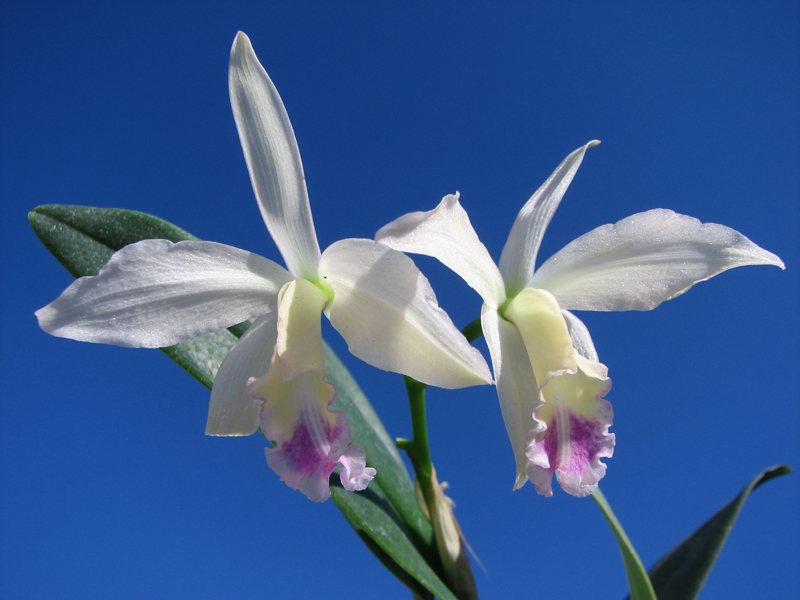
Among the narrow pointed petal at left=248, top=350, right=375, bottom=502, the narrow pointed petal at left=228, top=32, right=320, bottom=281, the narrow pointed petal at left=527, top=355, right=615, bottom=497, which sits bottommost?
the narrow pointed petal at left=527, top=355, right=615, bottom=497

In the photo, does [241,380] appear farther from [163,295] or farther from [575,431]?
[575,431]

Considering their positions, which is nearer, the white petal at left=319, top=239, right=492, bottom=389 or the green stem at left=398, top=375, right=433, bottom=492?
the white petal at left=319, top=239, right=492, bottom=389

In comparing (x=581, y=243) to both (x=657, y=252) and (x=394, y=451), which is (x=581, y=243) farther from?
(x=394, y=451)

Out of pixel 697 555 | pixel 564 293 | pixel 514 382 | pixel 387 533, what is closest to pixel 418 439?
pixel 387 533

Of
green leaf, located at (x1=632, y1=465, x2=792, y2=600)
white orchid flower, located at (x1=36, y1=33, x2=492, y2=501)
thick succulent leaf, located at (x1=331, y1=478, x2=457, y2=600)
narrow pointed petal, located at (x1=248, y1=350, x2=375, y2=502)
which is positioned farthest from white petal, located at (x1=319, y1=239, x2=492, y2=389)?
green leaf, located at (x1=632, y1=465, x2=792, y2=600)

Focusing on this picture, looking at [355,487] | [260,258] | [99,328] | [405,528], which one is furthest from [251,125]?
[405,528]

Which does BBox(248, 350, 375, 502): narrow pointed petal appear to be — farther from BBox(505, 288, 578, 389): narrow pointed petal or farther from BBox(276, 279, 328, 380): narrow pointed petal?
BBox(505, 288, 578, 389): narrow pointed petal
